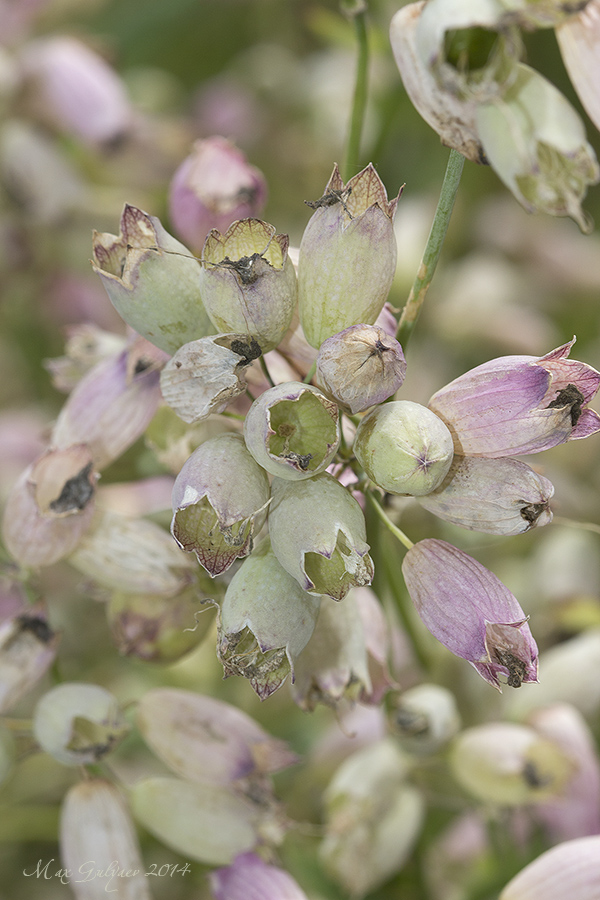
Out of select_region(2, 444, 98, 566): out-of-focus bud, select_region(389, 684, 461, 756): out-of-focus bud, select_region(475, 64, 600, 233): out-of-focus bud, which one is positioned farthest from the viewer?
select_region(389, 684, 461, 756): out-of-focus bud

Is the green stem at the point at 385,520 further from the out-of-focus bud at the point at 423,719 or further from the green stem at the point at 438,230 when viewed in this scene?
the out-of-focus bud at the point at 423,719

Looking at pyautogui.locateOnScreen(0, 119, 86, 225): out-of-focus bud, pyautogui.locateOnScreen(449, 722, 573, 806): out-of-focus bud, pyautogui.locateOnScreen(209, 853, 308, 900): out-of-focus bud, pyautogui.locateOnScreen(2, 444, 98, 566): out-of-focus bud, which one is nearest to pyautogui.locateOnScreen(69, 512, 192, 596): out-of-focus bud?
pyautogui.locateOnScreen(2, 444, 98, 566): out-of-focus bud

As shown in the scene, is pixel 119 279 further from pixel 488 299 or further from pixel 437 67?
pixel 488 299

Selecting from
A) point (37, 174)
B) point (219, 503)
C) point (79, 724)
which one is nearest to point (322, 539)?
point (219, 503)

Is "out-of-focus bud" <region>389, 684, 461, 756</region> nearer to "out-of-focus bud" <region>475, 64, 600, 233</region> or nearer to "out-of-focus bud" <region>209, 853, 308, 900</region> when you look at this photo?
"out-of-focus bud" <region>209, 853, 308, 900</region>

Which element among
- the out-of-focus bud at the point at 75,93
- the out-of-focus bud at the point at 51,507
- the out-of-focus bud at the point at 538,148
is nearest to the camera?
the out-of-focus bud at the point at 538,148

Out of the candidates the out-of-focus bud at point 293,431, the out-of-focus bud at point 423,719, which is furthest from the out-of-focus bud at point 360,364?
the out-of-focus bud at point 423,719

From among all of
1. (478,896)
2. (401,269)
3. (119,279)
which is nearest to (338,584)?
(119,279)
